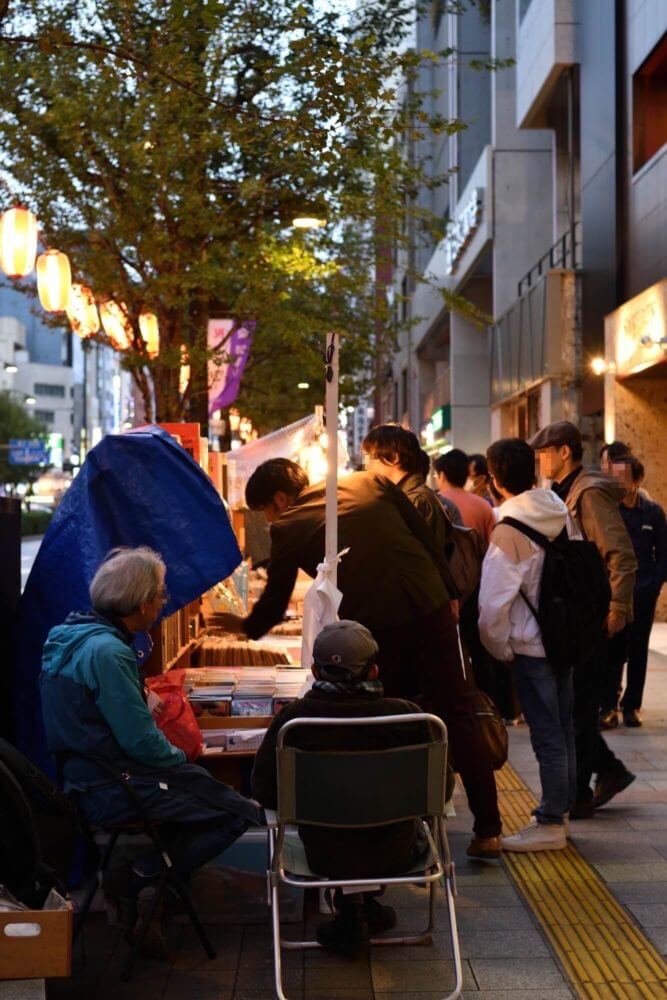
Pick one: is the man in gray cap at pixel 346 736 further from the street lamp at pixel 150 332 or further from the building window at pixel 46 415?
the building window at pixel 46 415

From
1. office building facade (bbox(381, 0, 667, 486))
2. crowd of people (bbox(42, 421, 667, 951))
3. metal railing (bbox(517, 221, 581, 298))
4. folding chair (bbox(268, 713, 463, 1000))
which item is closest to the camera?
folding chair (bbox(268, 713, 463, 1000))

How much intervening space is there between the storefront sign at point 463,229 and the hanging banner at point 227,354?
6.53m

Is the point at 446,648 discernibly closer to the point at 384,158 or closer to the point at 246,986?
the point at 246,986

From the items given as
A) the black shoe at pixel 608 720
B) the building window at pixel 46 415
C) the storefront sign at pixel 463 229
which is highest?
the building window at pixel 46 415

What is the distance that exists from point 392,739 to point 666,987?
4.24 ft

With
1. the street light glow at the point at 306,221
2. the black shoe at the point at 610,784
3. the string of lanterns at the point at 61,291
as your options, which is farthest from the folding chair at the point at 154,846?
the street light glow at the point at 306,221

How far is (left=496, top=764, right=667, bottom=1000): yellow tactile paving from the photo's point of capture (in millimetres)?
4566

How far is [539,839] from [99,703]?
8.34 ft

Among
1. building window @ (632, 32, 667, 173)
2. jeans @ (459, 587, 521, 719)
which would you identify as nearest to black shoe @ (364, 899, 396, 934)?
jeans @ (459, 587, 521, 719)

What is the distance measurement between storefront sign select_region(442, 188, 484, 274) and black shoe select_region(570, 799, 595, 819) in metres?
19.9

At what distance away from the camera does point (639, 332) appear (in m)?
16.7

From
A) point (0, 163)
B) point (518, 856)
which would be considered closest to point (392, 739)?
point (518, 856)

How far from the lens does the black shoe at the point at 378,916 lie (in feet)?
16.9

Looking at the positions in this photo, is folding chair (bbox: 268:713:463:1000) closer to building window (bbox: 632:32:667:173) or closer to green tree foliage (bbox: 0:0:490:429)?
green tree foliage (bbox: 0:0:490:429)
